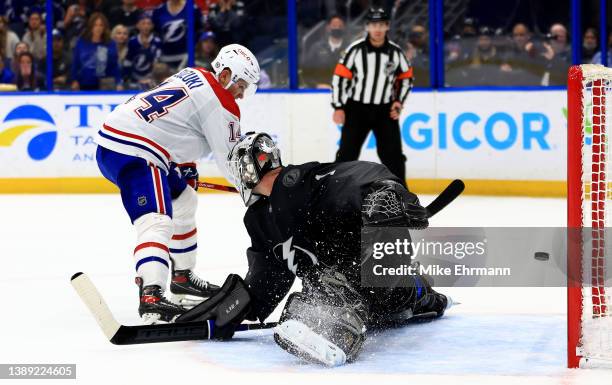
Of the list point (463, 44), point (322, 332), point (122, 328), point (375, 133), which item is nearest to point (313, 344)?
point (322, 332)

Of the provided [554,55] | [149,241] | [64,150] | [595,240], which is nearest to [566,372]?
[595,240]

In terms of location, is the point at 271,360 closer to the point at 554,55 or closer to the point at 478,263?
the point at 478,263

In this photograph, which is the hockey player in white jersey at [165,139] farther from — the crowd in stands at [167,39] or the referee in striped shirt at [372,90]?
the crowd in stands at [167,39]

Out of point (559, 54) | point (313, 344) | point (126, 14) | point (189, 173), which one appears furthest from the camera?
point (126, 14)

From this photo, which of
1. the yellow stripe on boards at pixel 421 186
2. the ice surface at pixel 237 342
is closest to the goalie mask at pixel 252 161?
the ice surface at pixel 237 342

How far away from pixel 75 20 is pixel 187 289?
5267mm

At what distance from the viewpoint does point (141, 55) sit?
9.33 meters

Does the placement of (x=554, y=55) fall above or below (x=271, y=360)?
above

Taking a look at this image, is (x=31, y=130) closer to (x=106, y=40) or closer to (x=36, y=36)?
(x=36, y=36)

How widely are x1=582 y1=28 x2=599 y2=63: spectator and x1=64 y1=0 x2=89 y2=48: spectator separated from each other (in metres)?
3.82

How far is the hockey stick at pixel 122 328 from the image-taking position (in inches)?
141

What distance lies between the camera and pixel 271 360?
3561 millimetres

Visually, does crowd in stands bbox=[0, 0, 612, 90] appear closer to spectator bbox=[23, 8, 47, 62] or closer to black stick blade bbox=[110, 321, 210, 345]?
spectator bbox=[23, 8, 47, 62]

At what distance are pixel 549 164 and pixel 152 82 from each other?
3.17 meters
